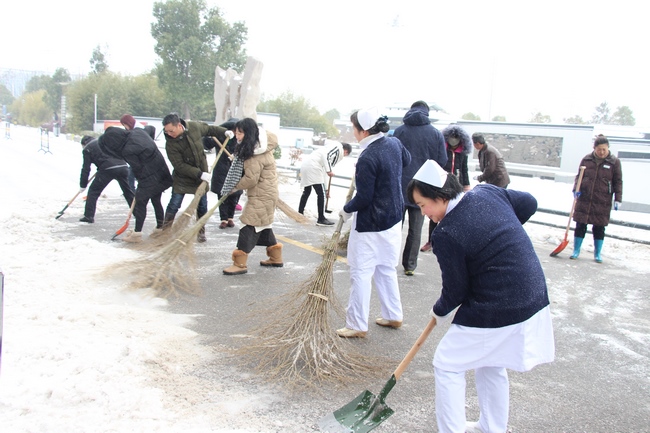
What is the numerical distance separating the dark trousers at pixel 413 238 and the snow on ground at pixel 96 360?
Result: 2.67 metres

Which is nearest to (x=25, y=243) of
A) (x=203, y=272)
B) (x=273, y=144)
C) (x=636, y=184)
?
(x=203, y=272)

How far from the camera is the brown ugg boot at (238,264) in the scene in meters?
5.81

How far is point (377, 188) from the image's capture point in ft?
13.8

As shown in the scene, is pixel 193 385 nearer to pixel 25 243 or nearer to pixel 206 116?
pixel 25 243

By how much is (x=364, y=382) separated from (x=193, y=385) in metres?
1.09

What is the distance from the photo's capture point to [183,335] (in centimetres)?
412

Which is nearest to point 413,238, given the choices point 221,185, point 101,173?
point 221,185

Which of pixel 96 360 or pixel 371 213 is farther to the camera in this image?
pixel 371 213

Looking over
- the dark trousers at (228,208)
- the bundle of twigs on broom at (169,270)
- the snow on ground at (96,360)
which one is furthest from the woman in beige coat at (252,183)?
the dark trousers at (228,208)

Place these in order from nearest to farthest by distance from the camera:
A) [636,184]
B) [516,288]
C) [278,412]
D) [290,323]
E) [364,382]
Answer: [516,288], [278,412], [364,382], [290,323], [636,184]

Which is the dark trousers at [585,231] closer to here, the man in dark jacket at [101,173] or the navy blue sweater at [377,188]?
the navy blue sweater at [377,188]

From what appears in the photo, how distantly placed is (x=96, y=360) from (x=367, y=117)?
2502mm

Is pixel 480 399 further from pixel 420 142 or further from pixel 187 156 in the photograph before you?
pixel 187 156

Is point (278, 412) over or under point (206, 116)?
under
